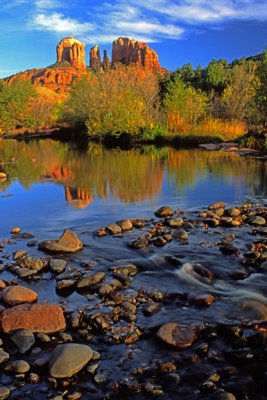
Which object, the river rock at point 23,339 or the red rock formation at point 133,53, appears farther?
the red rock formation at point 133,53

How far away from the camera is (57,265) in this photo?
20.0 ft

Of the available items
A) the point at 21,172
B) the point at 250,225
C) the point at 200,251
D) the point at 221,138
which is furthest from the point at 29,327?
the point at 221,138

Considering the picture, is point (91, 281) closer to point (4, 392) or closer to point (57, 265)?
point (57, 265)

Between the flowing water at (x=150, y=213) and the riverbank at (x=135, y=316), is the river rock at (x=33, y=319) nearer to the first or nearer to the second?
the riverbank at (x=135, y=316)

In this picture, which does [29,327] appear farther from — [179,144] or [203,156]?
[179,144]

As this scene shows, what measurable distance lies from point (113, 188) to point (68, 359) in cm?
977

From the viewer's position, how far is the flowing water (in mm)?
5027

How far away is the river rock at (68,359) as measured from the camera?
142 inches

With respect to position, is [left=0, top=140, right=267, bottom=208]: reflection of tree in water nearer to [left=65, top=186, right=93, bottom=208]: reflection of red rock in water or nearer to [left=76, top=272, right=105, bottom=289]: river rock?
[left=65, top=186, right=93, bottom=208]: reflection of red rock in water

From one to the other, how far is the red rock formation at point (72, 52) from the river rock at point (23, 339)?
175423 millimetres

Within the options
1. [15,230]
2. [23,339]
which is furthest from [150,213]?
[23,339]

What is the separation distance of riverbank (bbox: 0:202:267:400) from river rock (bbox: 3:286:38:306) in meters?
0.01

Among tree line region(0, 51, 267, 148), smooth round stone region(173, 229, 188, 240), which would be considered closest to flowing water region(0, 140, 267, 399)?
smooth round stone region(173, 229, 188, 240)

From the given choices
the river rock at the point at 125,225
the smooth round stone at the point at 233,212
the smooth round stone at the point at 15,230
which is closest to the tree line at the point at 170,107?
the smooth round stone at the point at 233,212
